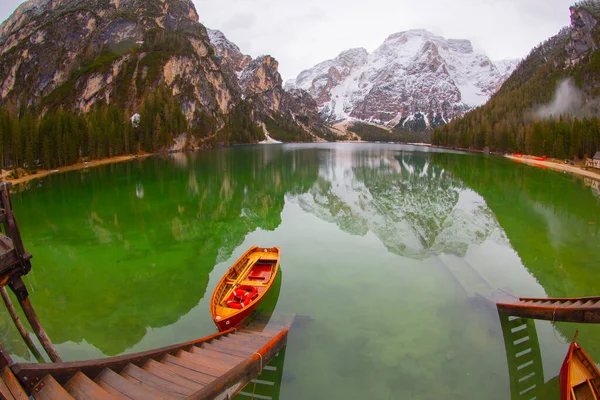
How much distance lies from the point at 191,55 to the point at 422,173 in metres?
160

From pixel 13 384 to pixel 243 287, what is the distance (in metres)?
11.5

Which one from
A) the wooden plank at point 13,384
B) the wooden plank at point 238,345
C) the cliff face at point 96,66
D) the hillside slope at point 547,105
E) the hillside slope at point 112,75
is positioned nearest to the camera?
the wooden plank at point 13,384


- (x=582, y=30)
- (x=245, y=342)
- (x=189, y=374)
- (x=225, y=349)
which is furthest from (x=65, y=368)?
(x=582, y=30)

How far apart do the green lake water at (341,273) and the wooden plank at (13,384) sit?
768cm

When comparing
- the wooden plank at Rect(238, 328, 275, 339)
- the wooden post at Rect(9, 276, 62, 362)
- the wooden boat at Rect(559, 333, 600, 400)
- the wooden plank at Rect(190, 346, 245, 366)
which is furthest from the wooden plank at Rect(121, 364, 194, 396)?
the wooden boat at Rect(559, 333, 600, 400)

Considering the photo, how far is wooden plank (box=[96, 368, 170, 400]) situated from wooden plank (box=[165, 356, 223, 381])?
1590mm

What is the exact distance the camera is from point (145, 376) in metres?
8.85

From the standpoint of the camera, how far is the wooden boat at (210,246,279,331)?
15.3 metres

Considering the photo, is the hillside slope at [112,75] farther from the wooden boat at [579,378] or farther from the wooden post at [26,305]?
the wooden boat at [579,378]

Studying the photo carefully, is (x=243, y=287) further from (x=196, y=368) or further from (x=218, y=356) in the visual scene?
(x=196, y=368)

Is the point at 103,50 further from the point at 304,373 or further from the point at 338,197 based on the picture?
the point at 304,373

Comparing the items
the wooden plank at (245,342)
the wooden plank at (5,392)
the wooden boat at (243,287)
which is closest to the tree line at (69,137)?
the wooden boat at (243,287)

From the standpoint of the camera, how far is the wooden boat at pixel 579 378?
404 inches

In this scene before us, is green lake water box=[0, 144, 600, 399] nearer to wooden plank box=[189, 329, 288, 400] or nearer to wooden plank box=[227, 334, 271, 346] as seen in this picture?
wooden plank box=[227, 334, 271, 346]
